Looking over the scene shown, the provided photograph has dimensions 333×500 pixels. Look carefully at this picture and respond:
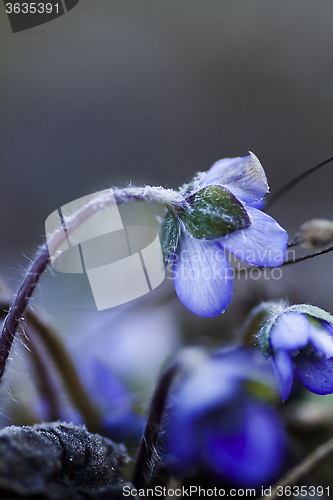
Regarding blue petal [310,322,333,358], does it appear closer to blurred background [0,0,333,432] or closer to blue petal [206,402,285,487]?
blue petal [206,402,285,487]

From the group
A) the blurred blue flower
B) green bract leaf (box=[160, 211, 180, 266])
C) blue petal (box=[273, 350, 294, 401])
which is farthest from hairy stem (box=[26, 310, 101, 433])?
Answer: blue petal (box=[273, 350, 294, 401])

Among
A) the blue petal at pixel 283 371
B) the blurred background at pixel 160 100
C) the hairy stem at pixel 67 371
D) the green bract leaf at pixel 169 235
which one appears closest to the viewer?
the blue petal at pixel 283 371

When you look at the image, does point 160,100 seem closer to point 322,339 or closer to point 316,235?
point 316,235

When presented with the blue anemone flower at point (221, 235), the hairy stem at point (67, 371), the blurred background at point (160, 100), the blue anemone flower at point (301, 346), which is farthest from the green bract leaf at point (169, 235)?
the blurred background at point (160, 100)

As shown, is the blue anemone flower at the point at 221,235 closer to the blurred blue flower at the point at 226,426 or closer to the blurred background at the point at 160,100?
the blurred blue flower at the point at 226,426

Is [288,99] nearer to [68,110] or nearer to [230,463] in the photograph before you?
[68,110]

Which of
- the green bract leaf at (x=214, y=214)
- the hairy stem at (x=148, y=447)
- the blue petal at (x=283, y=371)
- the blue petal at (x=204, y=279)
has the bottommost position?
the hairy stem at (x=148, y=447)

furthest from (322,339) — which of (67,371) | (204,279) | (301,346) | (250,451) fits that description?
(67,371)

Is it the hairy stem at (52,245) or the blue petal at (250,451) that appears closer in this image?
the hairy stem at (52,245)
